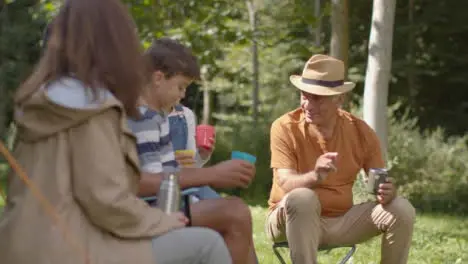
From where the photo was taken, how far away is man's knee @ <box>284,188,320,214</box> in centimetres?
449

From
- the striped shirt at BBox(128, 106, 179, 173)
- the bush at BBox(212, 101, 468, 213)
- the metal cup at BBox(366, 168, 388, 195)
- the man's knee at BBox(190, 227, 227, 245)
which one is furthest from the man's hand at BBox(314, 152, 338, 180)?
the bush at BBox(212, 101, 468, 213)

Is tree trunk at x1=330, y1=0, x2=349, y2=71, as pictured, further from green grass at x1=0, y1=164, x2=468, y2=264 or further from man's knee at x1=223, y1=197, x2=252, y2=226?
man's knee at x1=223, y1=197, x2=252, y2=226

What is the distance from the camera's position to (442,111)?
20266 millimetres

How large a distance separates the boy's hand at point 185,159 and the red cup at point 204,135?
22 cm

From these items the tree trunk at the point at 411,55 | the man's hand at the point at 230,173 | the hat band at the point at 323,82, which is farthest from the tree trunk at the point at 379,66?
the tree trunk at the point at 411,55

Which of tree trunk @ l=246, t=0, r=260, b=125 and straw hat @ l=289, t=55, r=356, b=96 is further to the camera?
tree trunk @ l=246, t=0, r=260, b=125

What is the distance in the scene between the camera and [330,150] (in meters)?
4.90

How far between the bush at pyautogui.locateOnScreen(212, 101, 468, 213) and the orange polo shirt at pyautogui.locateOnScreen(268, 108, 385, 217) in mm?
5986

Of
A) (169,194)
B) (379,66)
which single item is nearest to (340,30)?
(379,66)

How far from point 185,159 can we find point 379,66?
498cm

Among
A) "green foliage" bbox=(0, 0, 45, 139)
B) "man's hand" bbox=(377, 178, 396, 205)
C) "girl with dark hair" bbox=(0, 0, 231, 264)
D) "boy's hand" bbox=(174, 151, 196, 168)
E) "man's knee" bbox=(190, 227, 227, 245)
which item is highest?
"girl with dark hair" bbox=(0, 0, 231, 264)

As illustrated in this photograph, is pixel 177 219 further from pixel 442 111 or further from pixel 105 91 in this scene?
pixel 442 111

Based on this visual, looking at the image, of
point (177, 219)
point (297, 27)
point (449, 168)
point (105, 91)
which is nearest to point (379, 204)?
point (177, 219)

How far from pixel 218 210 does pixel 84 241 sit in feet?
2.75
